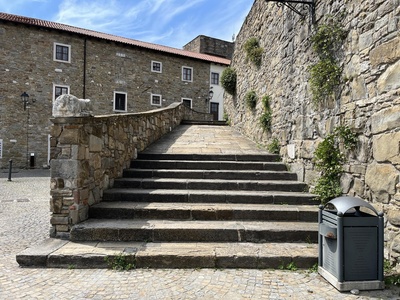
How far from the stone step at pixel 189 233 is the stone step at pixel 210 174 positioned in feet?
5.33

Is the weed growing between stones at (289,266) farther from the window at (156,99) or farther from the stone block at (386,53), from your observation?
the window at (156,99)

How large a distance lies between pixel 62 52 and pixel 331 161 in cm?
1835

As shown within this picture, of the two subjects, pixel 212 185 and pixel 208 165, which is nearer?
pixel 212 185

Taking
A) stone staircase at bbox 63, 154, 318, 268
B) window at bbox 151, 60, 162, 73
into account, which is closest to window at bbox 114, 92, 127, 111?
window at bbox 151, 60, 162, 73

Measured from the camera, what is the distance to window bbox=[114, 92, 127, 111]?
766 inches

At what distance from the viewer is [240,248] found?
3.31m

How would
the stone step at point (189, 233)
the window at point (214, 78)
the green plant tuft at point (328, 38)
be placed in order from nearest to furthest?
1. the stone step at point (189, 233)
2. the green plant tuft at point (328, 38)
3. the window at point (214, 78)

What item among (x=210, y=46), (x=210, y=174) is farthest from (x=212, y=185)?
(x=210, y=46)

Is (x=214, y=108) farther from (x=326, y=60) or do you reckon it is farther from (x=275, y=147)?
(x=326, y=60)

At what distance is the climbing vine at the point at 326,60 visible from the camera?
4.04 metres

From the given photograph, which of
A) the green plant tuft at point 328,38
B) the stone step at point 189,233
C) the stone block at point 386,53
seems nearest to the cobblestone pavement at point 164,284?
the stone step at point 189,233

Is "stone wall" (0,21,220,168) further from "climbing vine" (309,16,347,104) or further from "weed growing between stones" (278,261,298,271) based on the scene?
"weed growing between stones" (278,261,298,271)

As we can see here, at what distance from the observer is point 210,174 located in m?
5.19

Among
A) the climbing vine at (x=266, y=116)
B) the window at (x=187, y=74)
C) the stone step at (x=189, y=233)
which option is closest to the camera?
the stone step at (x=189, y=233)
